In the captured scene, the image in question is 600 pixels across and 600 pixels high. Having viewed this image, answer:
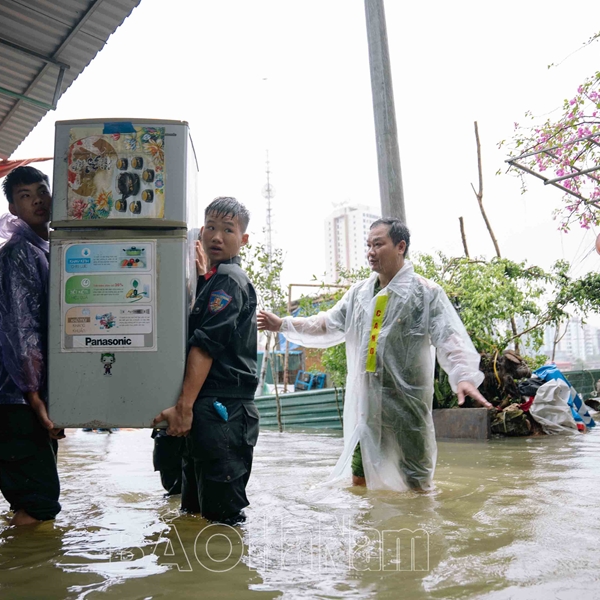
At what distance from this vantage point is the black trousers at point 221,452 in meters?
2.63

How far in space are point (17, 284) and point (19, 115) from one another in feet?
16.1

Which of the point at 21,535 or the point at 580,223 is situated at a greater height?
the point at 580,223

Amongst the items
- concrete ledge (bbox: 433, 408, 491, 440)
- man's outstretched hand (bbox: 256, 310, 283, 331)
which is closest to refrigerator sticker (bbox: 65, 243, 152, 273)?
man's outstretched hand (bbox: 256, 310, 283, 331)

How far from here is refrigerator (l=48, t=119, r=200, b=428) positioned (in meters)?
2.54

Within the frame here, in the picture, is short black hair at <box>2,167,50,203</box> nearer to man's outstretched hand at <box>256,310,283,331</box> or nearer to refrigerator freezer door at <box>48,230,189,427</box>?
refrigerator freezer door at <box>48,230,189,427</box>

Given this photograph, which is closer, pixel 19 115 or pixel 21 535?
pixel 21 535

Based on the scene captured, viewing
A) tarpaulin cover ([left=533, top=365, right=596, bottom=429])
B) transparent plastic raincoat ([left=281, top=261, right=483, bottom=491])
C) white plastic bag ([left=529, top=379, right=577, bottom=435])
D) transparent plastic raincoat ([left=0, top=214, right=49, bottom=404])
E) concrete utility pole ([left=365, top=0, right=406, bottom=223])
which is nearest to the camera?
transparent plastic raincoat ([left=0, top=214, right=49, bottom=404])

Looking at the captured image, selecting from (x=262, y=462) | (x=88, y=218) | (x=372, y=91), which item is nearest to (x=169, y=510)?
(x=88, y=218)

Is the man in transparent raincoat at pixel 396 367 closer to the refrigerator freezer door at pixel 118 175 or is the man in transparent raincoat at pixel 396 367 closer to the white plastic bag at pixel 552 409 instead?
the refrigerator freezer door at pixel 118 175

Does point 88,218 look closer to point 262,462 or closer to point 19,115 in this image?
point 262,462

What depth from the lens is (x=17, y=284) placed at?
→ 9.04 ft

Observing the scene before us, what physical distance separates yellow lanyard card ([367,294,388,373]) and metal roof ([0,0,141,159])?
114 inches

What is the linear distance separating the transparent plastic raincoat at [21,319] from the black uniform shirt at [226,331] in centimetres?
64

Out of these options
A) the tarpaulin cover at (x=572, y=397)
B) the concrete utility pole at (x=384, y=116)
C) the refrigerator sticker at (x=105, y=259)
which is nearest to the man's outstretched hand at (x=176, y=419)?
the refrigerator sticker at (x=105, y=259)
